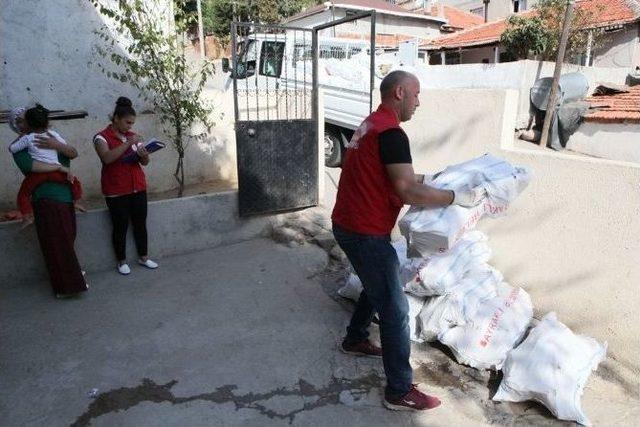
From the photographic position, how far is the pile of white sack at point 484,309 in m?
2.44

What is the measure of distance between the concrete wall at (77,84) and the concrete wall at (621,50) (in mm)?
12918

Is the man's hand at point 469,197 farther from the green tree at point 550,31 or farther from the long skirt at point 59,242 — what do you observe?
the green tree at point 550,31

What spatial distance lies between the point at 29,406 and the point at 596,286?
3.37 meters

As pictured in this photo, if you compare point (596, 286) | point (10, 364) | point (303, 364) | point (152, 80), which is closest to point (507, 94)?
point (596, 286)

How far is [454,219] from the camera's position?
242cm

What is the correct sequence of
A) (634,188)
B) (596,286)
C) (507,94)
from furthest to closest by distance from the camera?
1. (507,94)
2. (596,286)
3. (634,188)

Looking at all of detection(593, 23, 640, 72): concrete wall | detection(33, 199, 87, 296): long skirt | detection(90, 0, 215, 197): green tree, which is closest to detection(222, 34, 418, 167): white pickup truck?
detection(90, 0, 215, 197): green tree

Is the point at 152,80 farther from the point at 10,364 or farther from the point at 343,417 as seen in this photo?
the point at 343,417

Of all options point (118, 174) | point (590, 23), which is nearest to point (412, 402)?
point (118, 174)

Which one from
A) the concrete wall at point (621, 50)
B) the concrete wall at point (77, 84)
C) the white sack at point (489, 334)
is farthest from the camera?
the concrete wall at point (621, 50)

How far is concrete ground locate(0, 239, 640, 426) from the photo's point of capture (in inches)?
96.8

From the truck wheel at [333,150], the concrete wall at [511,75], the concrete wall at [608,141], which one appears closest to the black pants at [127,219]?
the truck wheel at [333,150]

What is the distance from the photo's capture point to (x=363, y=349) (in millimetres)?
2967

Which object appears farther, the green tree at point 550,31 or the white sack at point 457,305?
the green tree at point 550,31
